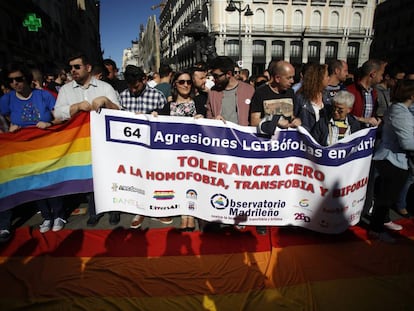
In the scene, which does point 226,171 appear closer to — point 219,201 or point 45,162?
point 219,201

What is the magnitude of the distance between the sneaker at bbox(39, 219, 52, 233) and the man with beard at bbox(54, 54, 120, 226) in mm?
1374

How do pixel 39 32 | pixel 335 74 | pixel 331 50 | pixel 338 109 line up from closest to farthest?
pixel 338 109 → pixel 335 74 → pixel 39 32 → pixel 331 50

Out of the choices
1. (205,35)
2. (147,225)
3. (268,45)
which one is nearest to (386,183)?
(147,225)

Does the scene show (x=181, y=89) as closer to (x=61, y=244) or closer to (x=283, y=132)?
(x=283, y=132)

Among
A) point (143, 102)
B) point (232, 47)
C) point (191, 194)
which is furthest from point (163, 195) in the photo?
point (232, 47)

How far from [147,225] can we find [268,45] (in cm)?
4547

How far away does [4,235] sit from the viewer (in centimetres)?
345

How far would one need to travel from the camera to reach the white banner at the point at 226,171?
123 inches

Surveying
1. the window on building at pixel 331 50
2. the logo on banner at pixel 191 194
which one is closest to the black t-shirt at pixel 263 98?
the logo on banner at pixel 191 194

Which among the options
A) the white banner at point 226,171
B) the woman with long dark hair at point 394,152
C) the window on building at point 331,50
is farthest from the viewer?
the window on building at point 331,50

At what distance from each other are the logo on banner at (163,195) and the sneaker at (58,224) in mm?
1419

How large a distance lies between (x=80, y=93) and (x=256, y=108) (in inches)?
84.6

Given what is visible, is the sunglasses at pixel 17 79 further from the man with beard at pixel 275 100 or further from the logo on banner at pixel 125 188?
the man with beard at pixel 275 100

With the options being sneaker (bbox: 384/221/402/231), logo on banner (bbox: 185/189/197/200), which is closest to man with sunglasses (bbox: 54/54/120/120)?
logo on banner (bbox: 185/189/197/200)
